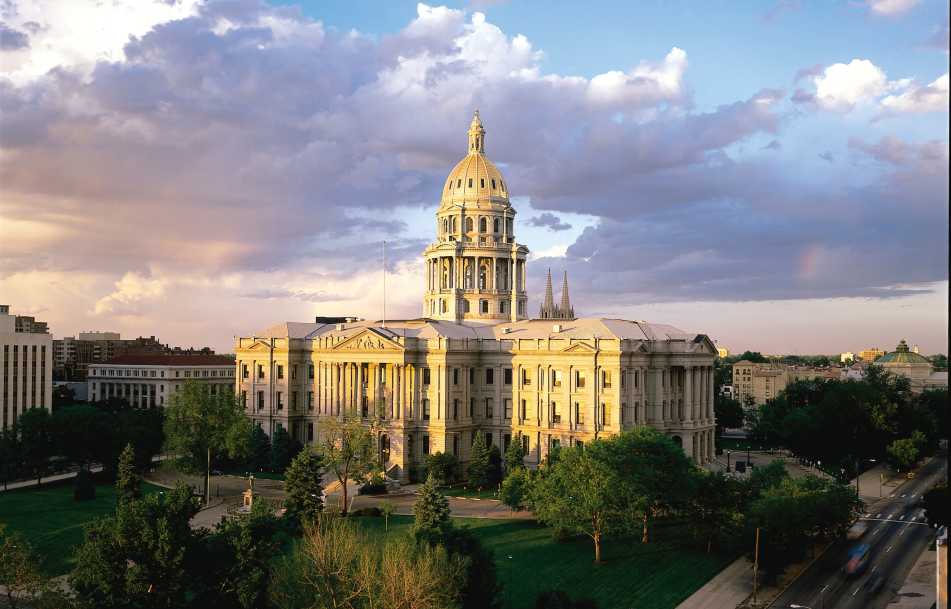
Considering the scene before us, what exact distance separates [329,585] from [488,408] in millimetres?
69041

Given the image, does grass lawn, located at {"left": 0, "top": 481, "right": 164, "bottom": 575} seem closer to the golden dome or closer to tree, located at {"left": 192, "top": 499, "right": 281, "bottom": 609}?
tree, located at {"left": 192, "top": 499, "right": 281, "bottom": 609}

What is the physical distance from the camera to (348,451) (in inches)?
3349

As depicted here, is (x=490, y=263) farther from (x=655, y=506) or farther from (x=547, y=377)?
(x=655, y=506)

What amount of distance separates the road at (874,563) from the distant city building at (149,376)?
111687mm

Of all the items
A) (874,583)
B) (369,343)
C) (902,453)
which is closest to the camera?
(874,583)

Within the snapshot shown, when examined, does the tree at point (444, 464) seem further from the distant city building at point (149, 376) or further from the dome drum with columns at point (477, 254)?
the distant city building at point (149, 376)

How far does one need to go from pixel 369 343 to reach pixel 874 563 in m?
61.5

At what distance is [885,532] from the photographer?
77875mm

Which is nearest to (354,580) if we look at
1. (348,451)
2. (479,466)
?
(348,451)

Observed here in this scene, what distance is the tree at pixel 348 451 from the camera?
279ft

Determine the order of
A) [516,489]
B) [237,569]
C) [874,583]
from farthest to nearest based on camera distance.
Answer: [516,489], [874,583], [237,569]

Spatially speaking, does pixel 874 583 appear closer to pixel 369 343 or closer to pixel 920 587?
pixel 920 587

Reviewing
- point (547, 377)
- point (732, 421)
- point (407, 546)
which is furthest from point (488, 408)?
point (407, 546)

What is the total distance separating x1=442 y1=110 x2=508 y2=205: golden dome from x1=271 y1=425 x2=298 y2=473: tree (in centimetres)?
3956
